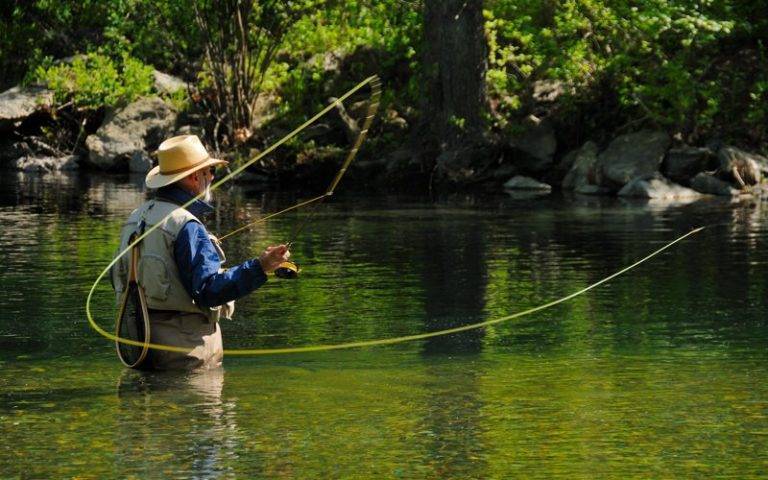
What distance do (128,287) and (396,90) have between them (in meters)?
19.4

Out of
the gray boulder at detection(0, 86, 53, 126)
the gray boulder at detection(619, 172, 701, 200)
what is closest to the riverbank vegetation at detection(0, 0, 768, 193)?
the gray boulder at detection(0, 86, 53, 126)

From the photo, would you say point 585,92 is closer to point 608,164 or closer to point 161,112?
point 608,164

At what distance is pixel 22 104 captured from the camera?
28672 mm

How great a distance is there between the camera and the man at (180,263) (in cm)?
713

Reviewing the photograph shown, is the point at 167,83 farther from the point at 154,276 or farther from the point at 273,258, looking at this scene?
the point at 273,258

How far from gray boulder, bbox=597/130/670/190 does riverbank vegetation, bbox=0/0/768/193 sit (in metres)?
0.44

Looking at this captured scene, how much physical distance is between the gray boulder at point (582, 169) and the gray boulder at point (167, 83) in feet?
27.1

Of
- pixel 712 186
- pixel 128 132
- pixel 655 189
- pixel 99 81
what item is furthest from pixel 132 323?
pixel 99 81

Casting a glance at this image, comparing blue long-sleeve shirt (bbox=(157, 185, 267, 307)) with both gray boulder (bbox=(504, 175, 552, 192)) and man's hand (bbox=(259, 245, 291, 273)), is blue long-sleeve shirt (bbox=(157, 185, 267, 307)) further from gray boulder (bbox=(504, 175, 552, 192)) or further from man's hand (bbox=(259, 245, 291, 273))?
gray boulder (bbox=(504, 175, 552, 192))

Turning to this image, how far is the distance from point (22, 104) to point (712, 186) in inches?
517

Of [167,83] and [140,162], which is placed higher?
[167,83]

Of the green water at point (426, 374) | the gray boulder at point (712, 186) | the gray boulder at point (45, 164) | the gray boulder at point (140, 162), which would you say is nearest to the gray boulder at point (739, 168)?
the gray boulder at point (712, 186)

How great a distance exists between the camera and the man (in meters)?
7.13

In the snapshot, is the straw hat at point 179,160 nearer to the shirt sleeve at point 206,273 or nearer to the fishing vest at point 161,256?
the fishing vest at point 161,256
